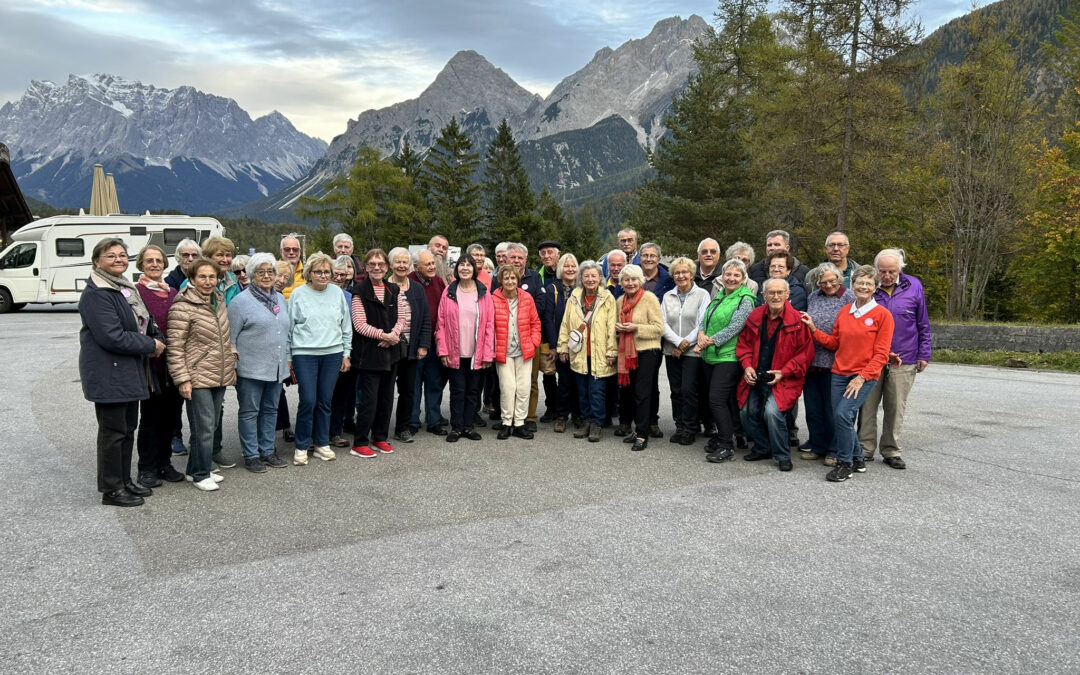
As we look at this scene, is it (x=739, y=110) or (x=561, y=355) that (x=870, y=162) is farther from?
(x=561, y=355)

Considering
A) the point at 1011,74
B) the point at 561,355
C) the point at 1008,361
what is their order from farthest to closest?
1. the point at 1011,74
2. the point at 1008,361
3. the point at 561,355

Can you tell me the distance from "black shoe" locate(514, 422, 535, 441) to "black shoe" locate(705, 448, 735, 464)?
184 centimetres

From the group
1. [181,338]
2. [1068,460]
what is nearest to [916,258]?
[1068,460]

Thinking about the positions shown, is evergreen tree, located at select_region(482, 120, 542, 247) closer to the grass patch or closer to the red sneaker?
the grass patch

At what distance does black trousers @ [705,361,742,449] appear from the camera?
601 centimetres

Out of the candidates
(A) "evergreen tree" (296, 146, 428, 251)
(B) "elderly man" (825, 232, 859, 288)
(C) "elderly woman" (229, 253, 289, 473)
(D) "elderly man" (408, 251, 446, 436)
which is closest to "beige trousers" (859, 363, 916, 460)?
(B) "elderly man" (825, 232, 859, 288)

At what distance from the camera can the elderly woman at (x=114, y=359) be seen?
4434 mm

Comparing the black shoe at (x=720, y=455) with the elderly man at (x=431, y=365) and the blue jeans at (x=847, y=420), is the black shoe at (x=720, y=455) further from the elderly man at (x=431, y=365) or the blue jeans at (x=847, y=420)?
the elderly man at (x=431, y=365)

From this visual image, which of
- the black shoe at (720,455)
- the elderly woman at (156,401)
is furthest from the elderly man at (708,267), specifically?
the elderly woman at (156,401)

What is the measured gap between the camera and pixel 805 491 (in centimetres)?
503

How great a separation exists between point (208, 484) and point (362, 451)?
138 cm

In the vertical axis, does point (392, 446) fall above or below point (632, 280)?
below

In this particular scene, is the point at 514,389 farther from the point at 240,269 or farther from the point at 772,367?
the point at 240,269

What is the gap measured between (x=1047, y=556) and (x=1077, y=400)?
6.59 metres
